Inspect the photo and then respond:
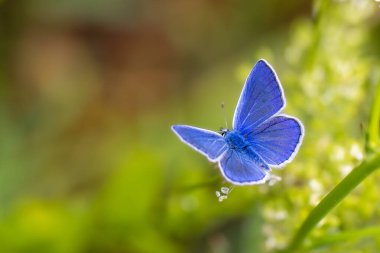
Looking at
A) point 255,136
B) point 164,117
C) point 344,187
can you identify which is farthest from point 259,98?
point 164,117

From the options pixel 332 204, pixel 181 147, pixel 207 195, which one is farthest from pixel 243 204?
pixel 332 204

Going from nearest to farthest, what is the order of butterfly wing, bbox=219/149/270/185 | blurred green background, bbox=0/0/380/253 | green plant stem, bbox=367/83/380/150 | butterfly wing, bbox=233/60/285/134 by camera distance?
butterfly wing, bbox=219/149/270/185 < butterfly wing, bbox=233/60/285/134 < green plant stem, bbox=367/83/380/150 < blurred green background, bbox=0/0/380/253

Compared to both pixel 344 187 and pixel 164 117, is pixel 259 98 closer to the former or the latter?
pixel 344 187

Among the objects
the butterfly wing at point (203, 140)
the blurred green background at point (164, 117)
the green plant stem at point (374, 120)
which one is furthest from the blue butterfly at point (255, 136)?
the green plant stem at point (374, 120)

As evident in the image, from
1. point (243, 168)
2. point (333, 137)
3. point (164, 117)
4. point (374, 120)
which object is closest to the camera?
point (243, 168)

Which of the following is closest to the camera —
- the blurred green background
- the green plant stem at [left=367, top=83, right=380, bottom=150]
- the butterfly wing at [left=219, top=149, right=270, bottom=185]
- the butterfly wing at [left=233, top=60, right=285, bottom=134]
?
the butterfly wing at [left=219, top=149, right=270, bottom=185]

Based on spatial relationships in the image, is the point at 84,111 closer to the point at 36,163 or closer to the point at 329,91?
the point at 36,163

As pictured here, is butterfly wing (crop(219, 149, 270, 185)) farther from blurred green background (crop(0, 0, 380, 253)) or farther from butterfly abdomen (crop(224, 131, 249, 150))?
blurred green background (crop(0, 0, 380, 253))

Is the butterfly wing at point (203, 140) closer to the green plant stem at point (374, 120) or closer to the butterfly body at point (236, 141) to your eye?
the butterfly body at point (236, 141)

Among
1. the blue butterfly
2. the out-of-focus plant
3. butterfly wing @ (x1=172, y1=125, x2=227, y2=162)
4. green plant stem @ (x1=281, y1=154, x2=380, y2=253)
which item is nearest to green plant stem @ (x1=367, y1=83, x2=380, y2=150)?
the out-of-focus plant
